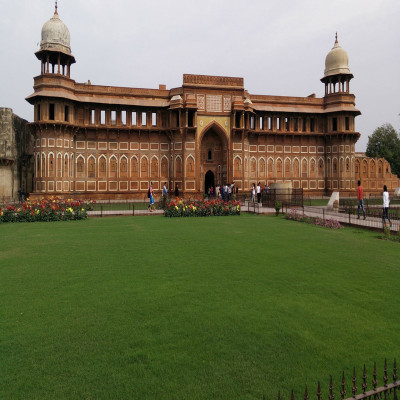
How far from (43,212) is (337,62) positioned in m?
30.1

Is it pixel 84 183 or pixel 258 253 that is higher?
pixel 84 183

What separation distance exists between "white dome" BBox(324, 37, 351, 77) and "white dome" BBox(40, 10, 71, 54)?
24321 millimetres

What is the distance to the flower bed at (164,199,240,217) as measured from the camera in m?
16.5

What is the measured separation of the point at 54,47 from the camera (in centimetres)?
2716

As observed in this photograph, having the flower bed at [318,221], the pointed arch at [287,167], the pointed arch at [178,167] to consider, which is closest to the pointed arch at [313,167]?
the pointed arch at [287,167]

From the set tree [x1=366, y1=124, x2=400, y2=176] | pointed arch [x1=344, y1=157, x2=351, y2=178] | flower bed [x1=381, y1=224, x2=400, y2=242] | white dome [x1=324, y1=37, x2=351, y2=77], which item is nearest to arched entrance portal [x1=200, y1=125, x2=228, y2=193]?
pointed arch [x1=344, y1=157, x2=351, y2=178]

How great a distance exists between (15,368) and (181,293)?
2.37 metres

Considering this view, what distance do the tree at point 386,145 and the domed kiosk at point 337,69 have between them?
64.8 ft

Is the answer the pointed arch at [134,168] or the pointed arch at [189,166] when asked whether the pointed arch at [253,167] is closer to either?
the pointed arch at [189,166]

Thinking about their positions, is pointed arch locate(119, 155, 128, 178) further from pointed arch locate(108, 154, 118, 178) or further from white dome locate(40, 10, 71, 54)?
white dome locate(40, 10, 71, 54)

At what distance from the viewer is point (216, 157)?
31.8 meters

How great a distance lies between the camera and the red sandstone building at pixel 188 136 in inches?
1074

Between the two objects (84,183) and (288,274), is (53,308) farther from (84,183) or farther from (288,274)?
(84,183)

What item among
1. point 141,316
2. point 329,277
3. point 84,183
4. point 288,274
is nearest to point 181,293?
point 141,316
